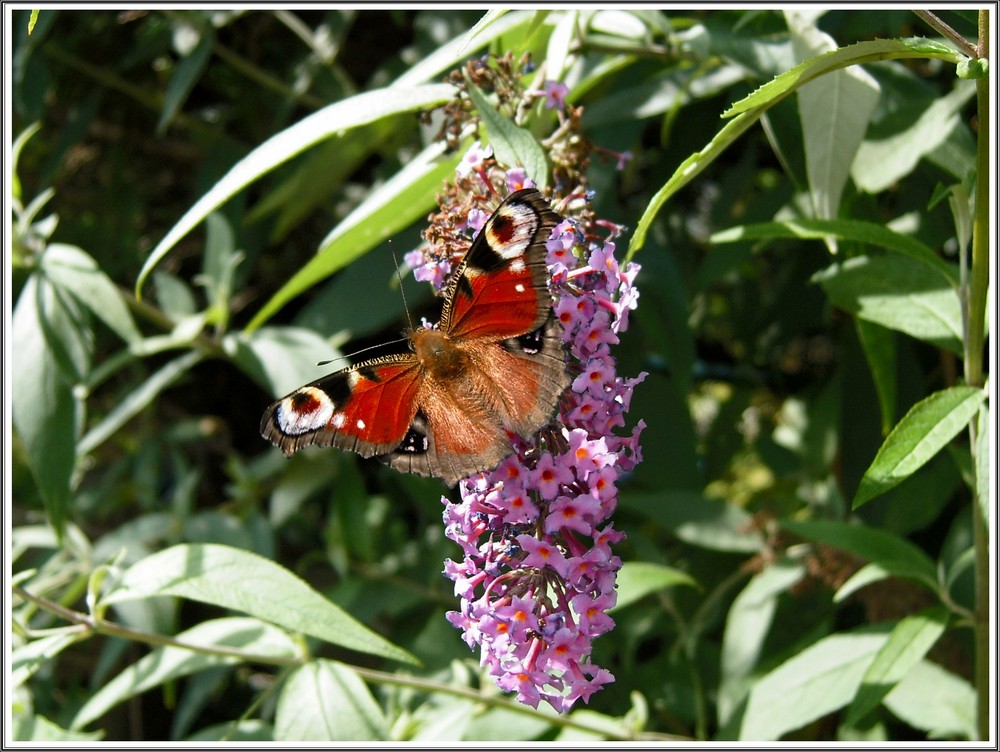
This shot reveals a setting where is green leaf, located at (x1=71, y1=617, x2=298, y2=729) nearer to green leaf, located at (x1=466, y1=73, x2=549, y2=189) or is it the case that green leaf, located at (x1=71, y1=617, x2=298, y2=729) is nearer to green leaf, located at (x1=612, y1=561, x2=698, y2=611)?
green leaf, located at (x1=612, y1=561, x2=698, y2=611)

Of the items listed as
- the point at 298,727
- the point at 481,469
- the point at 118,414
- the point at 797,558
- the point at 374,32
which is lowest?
the point at 797,558

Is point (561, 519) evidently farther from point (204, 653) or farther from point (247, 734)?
point (247, 734)

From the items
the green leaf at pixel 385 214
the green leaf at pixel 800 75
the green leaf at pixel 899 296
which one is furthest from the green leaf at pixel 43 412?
the green leaf at pixel 899 296

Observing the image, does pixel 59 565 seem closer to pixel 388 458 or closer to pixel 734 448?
pixel 388 458

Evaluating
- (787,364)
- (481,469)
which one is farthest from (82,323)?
(787,364)

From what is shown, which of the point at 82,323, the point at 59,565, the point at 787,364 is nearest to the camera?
the point at 82,323

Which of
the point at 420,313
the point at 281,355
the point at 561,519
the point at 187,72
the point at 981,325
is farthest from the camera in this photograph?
the point at 420,313

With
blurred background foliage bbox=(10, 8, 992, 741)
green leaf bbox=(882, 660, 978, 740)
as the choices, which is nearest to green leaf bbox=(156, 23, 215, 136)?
blurred background foliage bbox=(10, 8, 992, 741)

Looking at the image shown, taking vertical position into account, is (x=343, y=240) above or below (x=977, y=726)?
above

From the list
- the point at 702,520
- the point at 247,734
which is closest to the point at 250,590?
the point at 247,734
